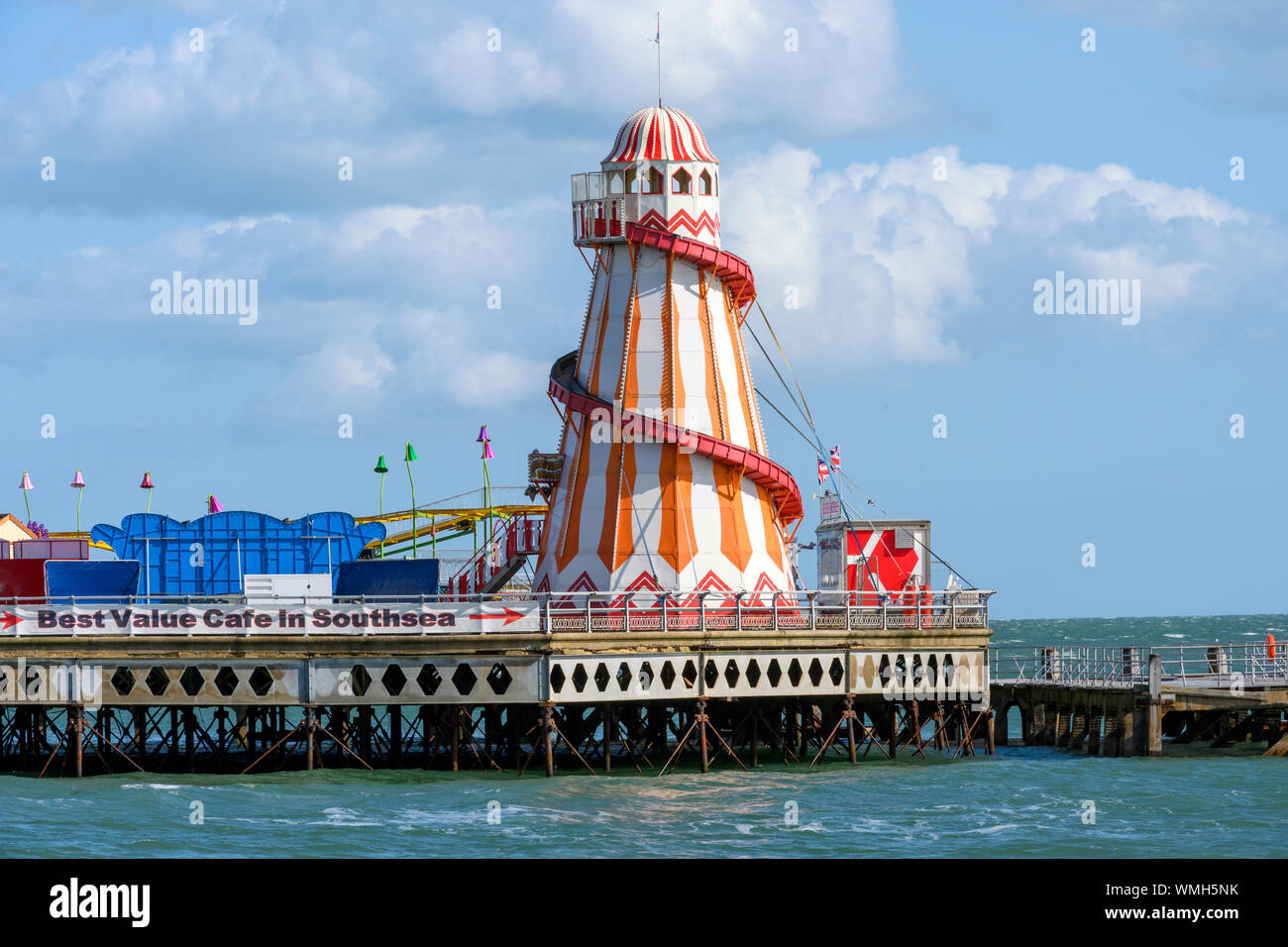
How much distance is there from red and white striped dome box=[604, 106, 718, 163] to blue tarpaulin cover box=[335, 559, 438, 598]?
13764mm

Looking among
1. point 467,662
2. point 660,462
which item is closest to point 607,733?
point 467,662

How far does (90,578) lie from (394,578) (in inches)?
357

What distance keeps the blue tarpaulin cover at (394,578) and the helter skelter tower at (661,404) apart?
11.4ft

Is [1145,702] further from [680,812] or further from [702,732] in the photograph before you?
[680,812]

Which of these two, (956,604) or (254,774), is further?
(956,604)

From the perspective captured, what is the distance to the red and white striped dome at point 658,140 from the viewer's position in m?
60.3

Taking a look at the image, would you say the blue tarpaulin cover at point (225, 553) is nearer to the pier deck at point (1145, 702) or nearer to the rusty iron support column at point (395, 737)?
the rusty iron support column at point (395, 737)

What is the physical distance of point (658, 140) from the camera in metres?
60.4

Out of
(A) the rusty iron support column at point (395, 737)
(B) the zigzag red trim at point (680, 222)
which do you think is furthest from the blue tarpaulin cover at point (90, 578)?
(B) the zigzag red trim at point (680, 222)

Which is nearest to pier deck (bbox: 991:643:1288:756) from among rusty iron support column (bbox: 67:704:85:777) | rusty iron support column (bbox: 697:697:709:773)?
rusty iron support column (bbox: 697:697:709:773)
